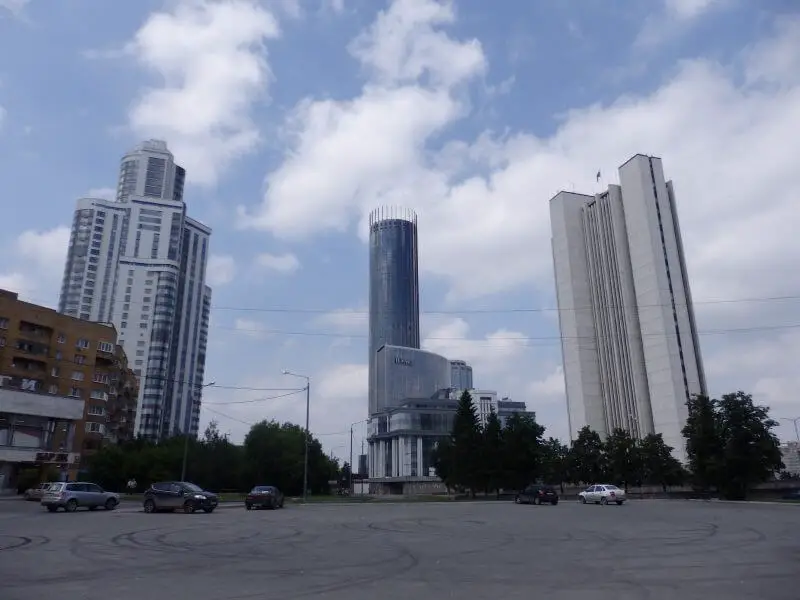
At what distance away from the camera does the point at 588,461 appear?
245 feet

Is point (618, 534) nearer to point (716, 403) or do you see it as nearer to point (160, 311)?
point (716, 403)

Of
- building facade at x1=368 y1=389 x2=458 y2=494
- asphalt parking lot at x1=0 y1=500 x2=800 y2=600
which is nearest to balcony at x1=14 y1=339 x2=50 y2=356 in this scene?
asphalt parking lot at x1=0 y1=500 x2=800 y2=600

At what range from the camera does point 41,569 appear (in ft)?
39.2

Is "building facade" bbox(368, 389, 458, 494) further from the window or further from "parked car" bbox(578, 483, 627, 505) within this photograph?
"parked car" bbox(578, 483, 627, 505)

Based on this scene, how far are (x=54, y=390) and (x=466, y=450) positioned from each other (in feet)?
190

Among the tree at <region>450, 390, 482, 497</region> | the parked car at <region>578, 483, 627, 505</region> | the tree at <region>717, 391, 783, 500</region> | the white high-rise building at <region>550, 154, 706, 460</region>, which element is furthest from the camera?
the white high-rise building at <region>550, 154, 706, 460</region>

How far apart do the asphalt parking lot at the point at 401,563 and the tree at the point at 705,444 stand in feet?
122

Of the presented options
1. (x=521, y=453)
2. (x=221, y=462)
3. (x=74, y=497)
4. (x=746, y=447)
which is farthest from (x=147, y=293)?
(x=746, y=447)

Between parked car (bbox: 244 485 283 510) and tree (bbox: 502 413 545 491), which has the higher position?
tree (bbox: 502 413 545 491)

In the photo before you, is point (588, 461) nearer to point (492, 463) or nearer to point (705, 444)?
point (492, 463)

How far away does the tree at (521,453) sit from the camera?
68.6 metres

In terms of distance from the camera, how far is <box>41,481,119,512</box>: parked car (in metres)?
34.2

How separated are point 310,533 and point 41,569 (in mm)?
9804

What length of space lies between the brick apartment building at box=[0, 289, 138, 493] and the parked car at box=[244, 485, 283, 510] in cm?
4004
